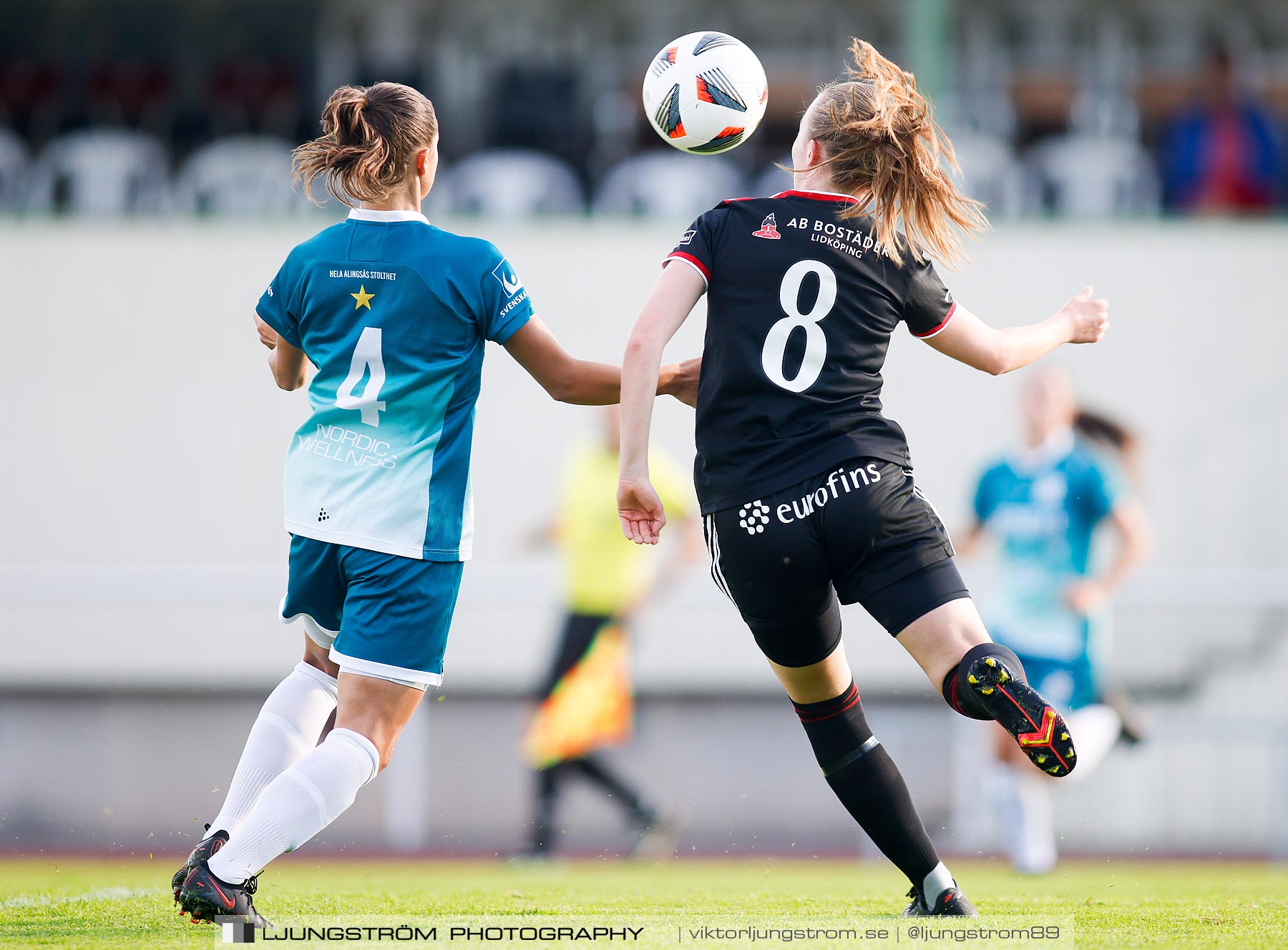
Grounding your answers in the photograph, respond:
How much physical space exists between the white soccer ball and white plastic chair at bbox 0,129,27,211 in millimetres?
8960

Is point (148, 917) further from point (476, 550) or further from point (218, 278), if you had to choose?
point (218, 278)

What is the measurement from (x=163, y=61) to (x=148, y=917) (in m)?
11.7

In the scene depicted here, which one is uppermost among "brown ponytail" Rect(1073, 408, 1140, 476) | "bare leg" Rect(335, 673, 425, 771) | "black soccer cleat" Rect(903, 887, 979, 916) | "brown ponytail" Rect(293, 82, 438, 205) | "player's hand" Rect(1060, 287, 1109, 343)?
"brown ponytail" Rect(293, 82, 438, 205)

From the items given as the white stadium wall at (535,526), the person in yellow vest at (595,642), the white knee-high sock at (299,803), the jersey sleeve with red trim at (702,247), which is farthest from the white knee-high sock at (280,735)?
the white stadium wall at (535,526)

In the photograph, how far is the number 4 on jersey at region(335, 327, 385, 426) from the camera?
356 cm

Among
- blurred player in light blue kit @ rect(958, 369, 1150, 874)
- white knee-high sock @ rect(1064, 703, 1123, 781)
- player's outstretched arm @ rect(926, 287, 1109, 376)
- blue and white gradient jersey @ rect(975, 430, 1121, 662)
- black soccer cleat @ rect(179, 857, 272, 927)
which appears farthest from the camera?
blue and white gradient jersey @ rect(975, 430, 1121, 662)

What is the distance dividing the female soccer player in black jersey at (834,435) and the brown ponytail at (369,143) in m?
0.74

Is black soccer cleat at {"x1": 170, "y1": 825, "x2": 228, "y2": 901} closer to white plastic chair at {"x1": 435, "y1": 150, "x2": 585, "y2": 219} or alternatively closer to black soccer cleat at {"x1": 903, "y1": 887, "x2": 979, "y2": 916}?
black soccer cleat at {"x1": 903, "y1": 887, "x2": 979, "y2": 916}

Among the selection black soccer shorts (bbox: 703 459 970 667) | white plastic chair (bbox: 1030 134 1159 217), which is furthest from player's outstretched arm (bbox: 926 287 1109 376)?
white plastic chair (bbox: 1030 134 1159 217)

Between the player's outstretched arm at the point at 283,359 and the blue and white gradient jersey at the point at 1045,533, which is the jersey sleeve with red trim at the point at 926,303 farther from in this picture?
the blue and white gradient jersey at the point at 1045,533

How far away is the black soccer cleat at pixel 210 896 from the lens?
326cm

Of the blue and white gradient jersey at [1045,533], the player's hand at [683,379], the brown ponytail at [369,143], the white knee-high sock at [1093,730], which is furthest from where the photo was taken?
the blue and white gradient jersey at [1045,533]

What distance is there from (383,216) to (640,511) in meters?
1.00

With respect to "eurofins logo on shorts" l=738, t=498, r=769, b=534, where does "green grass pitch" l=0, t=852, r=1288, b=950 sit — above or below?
below
